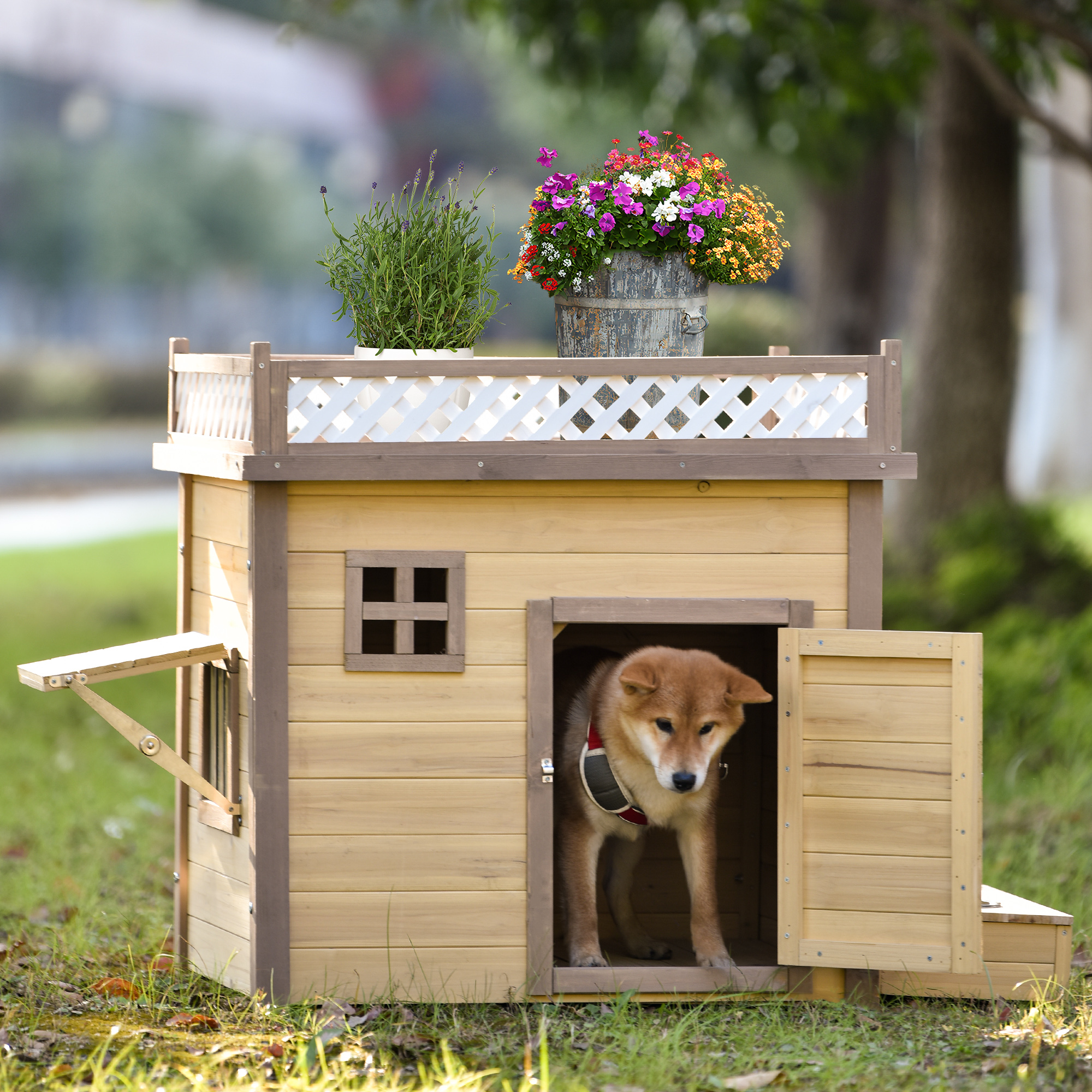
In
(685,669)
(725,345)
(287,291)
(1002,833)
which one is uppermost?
(287,291)

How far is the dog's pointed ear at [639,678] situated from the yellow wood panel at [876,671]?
0.51 m

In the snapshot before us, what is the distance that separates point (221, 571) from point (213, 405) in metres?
0.60

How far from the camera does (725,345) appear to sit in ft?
66.4

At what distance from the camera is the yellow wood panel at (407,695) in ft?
15.0

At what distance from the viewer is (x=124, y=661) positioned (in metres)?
4.54

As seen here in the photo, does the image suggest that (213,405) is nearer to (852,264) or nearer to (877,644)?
(877,644)

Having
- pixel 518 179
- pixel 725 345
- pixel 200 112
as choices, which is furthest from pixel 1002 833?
pixel 518 179

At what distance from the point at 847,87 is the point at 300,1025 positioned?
8.38m

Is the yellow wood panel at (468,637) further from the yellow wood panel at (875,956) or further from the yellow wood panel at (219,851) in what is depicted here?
the yellow wood panel at (875,956)

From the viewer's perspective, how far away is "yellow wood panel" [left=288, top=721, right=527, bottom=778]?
459 centimetres

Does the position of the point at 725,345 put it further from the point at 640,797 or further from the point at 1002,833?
the point at 640,797

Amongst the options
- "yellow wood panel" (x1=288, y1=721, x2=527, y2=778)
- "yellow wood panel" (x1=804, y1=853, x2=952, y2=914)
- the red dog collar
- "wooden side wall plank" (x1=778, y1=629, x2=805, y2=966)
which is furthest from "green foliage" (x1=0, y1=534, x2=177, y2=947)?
"yellow wood panel" (x1=804, y1=853, x2=952, y2=914)

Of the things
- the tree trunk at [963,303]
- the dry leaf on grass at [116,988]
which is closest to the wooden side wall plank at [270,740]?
the dry leaf on grass at [116,988]

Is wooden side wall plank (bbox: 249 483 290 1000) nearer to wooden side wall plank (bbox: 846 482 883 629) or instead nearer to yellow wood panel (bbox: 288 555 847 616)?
yellow wood panel (bbox: 288 555 847 616)
